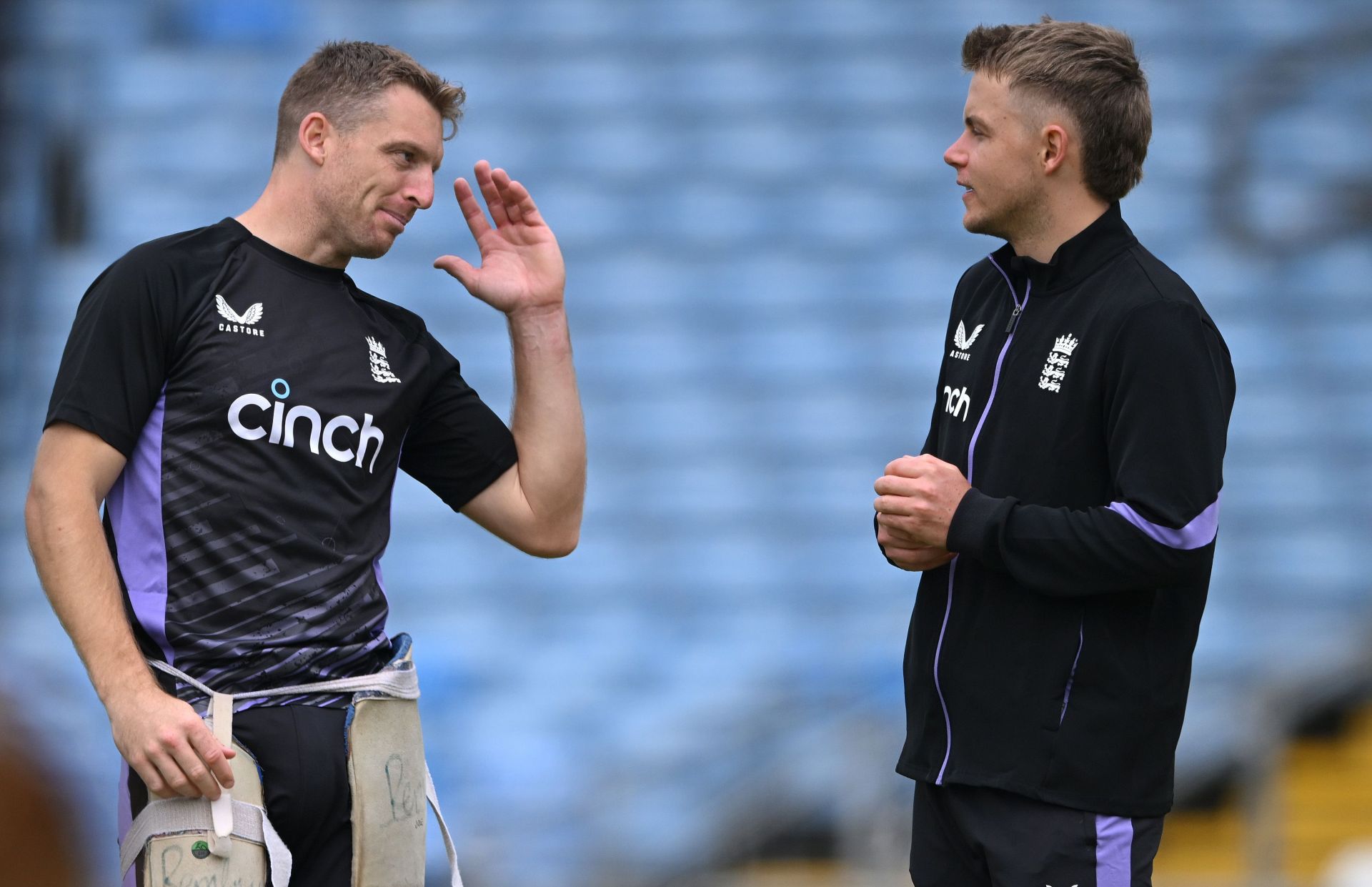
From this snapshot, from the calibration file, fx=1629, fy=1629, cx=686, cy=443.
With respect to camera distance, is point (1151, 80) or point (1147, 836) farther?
point (1151, 80)

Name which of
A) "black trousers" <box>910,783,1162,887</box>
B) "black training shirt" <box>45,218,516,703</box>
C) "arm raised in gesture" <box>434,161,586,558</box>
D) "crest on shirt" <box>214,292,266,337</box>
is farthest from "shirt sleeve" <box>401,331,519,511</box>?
"black trousers" <box>910,783,1162,887</box>

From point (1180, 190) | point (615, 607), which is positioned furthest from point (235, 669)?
point (1180, 190)

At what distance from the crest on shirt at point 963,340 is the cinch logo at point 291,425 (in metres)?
0.86

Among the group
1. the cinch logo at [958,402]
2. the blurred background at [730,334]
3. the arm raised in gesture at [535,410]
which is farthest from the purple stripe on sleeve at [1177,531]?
the blurred background at [730,334]

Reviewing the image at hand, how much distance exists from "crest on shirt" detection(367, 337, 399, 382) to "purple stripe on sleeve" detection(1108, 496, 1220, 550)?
1.03 meters

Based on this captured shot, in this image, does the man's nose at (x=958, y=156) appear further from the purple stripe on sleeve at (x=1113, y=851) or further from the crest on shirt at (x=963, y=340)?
the purple stripe on sleeve at (x=1113, y=851)

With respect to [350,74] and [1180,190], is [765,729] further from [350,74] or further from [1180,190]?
[350,74]

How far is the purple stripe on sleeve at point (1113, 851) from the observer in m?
2.12

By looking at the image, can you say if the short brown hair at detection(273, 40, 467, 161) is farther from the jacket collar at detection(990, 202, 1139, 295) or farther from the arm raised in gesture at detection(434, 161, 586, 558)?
the jacket collar at detection(990, 202, 1139, 295)

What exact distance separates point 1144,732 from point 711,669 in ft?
13.2

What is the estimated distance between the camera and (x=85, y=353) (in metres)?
2.11

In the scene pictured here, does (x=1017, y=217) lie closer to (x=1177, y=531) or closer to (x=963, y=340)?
(x=963, y=340)

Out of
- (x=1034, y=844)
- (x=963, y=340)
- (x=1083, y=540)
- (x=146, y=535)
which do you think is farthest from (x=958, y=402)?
(x=146, y=535)

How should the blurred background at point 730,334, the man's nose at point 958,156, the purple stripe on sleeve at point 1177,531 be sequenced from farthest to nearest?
1. the blurred background at point 730,334
2. the man's nose at point 958,156
3. the purple stripe on sleeve at point 1177,531
